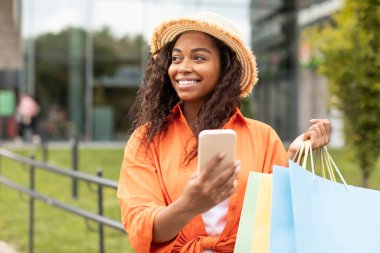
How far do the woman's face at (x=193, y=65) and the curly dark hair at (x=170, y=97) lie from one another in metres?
0.04

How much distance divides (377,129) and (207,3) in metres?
14.4

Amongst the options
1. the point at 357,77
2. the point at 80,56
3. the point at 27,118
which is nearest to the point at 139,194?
the point at 357,77

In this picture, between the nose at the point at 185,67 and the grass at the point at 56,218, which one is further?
the grass at the point at 56,218

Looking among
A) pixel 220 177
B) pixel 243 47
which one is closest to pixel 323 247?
pixel 220 177

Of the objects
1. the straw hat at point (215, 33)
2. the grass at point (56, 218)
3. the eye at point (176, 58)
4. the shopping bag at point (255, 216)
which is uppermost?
the straw hat at point (215, 33)

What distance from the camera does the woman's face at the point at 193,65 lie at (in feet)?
6.33

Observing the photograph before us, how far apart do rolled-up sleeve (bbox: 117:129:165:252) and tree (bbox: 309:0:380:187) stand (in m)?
7.05

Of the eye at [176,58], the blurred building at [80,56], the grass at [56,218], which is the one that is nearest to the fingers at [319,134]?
the eye at [176,58]

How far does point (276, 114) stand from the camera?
25.6m

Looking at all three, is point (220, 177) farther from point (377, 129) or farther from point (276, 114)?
point (276, 114)

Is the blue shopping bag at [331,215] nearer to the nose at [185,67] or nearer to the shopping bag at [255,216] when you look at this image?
the shopping bag at [255,216]

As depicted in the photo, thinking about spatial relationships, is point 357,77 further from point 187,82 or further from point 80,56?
point 80,56

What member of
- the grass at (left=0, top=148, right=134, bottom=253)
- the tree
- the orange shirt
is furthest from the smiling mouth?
the tree

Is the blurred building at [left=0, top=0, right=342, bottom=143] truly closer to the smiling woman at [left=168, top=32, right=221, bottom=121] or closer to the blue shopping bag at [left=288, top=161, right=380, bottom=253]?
the smiling woman at [left=168, top=32, right=221, bottom=121]
